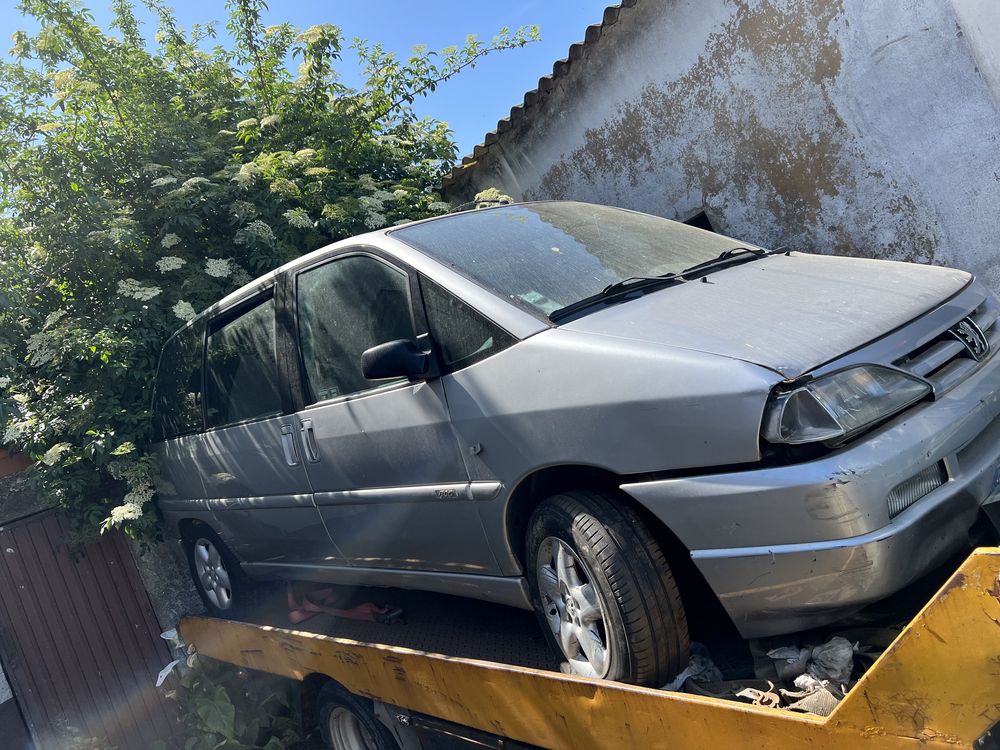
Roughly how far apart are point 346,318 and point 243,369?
3.45ft

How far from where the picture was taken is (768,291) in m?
2.62

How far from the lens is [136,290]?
5.89 m

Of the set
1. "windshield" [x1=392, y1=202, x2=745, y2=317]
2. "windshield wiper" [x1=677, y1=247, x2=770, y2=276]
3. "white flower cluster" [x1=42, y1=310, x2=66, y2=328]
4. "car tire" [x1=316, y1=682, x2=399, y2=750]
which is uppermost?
"white flower cluster" [x1=42, y1=310, x2=66, y2=328]

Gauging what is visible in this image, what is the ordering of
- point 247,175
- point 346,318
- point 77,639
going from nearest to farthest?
point 346,318, point 77,639, point 247,175

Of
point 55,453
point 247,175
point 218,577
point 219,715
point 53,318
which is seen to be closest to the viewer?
point 219,715

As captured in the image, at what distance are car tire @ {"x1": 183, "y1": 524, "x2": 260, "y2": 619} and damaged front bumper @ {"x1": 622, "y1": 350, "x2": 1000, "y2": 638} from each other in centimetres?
334

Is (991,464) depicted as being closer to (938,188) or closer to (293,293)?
(293,293)

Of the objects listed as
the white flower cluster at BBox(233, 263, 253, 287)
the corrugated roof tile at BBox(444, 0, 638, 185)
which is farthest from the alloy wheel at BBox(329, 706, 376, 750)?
the corrugated roof tile at BBox(444, 0, 638, 185)

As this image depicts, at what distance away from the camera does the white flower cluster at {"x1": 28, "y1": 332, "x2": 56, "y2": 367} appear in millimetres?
5508

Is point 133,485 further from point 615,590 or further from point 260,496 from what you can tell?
point 615,590

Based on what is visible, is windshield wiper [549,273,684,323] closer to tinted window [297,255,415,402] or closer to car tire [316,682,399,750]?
tinted window [297,255,415,402]

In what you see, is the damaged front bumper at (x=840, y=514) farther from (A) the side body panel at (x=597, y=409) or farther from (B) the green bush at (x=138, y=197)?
(B) the green bush at (x=138, y=197)

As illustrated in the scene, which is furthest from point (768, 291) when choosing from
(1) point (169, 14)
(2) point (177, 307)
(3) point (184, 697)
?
(1) point (169, 14)

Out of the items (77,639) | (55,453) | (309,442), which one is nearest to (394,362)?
(309,442)
